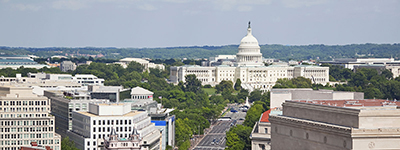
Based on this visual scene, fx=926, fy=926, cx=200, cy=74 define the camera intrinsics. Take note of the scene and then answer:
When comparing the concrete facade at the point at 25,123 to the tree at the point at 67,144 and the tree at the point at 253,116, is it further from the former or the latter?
the tree at the point at 253,116

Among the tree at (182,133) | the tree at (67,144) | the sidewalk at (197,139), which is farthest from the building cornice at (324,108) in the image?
the sidewalk at (197,139)

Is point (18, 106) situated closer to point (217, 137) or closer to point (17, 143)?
point (17, 143)

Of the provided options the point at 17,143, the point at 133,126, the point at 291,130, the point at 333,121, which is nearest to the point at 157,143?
the point at 133,126

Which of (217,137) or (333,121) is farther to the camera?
(217,137)

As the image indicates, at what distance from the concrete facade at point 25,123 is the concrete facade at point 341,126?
36.5m

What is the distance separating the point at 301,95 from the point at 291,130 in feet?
135

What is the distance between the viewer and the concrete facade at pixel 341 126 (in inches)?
2603

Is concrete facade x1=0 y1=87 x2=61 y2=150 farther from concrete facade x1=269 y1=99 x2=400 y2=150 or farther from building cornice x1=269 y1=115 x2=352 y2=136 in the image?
concrete facade x1=269 y1=99 x2=400 y2=150

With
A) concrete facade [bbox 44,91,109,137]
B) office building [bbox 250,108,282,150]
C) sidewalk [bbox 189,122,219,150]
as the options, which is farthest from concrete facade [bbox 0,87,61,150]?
sidewalk [bbox 189,122,219,150]

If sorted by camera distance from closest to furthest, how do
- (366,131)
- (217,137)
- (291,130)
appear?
(366,131) < (291,130) < (217,137)

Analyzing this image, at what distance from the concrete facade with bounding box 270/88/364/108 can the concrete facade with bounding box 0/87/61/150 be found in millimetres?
30496

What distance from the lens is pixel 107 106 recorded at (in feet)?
337

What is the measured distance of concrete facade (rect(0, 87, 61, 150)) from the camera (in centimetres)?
10475

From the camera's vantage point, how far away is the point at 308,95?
114m
